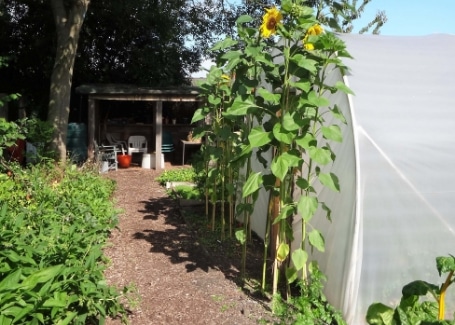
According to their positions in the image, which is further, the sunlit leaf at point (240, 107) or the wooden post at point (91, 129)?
the wooden post at point (91, 129)

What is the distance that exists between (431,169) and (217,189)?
360cm

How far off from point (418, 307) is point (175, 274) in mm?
2329

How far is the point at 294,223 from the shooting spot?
434 cm

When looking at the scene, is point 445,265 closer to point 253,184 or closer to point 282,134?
point 282,134

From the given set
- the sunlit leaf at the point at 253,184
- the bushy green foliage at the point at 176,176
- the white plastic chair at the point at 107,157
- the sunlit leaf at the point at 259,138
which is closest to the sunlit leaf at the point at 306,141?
the sunlit leaf at the point at 259,138

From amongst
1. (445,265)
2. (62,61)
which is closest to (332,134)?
(445,265)

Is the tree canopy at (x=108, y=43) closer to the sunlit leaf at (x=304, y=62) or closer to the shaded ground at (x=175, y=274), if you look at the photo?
the shaded ground at (x=175, y=274)

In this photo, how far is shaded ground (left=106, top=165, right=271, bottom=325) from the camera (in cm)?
369

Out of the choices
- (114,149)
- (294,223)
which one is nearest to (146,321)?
(294,223)

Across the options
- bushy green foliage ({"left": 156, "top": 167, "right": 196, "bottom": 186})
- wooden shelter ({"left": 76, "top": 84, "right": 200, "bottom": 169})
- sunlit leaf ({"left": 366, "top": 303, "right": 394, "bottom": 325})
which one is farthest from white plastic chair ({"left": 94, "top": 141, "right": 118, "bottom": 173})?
sunlit leaf ({"left": 366, "top": 303, "right": 394, "bottom": 325})

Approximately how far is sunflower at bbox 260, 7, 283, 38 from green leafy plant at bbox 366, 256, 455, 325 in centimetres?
203

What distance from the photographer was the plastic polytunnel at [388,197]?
3.39 meters

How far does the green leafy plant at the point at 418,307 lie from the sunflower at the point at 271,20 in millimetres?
2034

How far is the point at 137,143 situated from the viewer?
1303 cm
